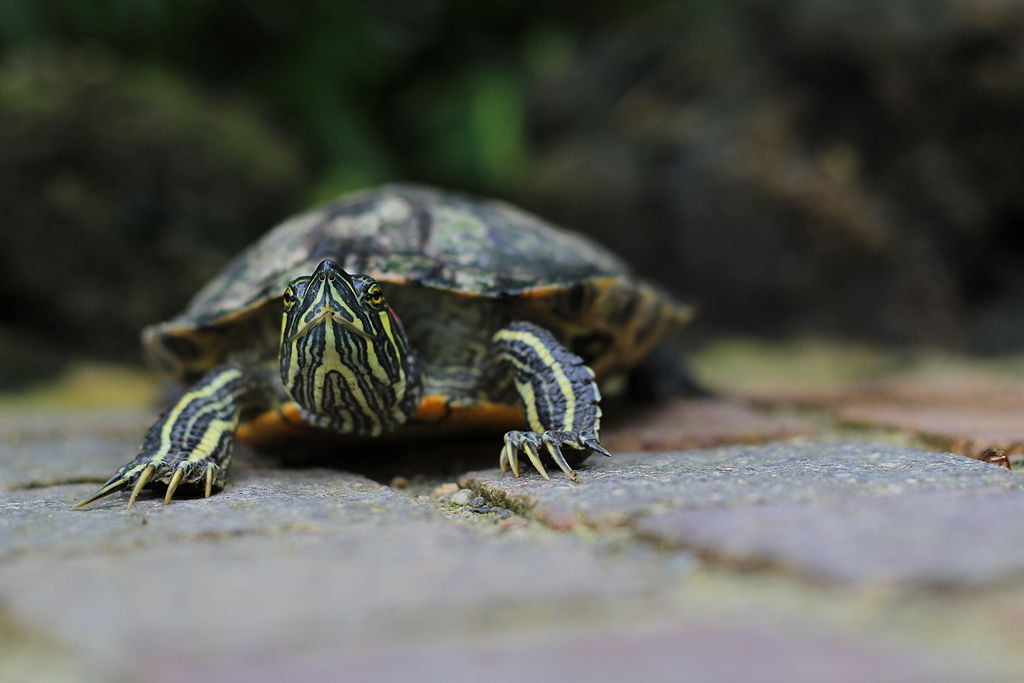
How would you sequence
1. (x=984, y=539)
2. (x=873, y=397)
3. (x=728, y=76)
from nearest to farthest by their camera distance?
(x=984, y=539) → (x=873, y=397) → (x=728, y=76)

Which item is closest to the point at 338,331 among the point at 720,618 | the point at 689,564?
the point at 689,564

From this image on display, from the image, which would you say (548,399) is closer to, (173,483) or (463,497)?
(463,497)

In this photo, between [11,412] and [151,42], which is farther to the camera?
[151,42]

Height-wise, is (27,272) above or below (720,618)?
above

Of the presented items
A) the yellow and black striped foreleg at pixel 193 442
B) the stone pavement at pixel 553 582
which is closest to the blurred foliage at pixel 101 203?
the yellow and black striped foreleg at pixel 193 442

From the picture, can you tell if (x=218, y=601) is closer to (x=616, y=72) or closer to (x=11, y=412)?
(x=11, y=412)

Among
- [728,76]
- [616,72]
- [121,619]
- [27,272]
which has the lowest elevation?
[121,619]

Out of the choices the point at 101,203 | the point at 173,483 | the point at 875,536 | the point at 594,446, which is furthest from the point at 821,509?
the point at 101,203

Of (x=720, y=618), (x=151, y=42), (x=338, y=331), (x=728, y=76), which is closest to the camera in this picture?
(x=720, y=618)
